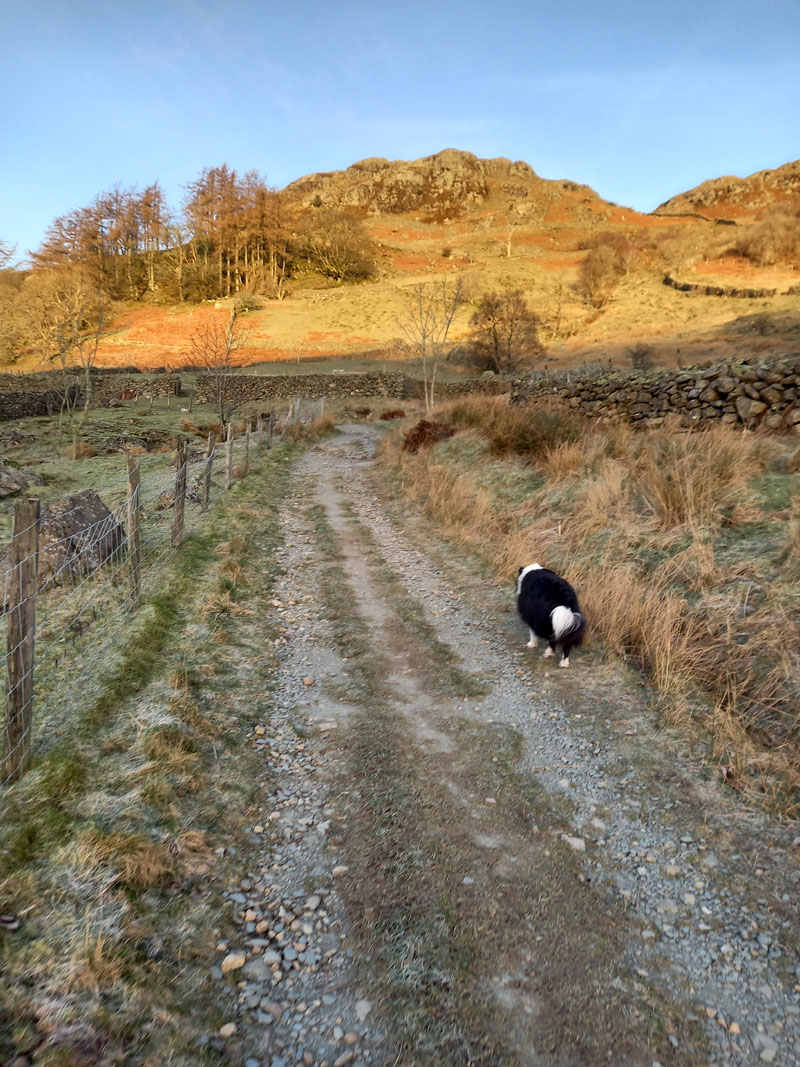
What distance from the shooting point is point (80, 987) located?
99.3 inches

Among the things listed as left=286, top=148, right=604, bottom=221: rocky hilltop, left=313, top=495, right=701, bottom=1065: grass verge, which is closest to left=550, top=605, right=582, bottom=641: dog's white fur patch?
left=313, top=495, right=701, bottom=1065: grass verge

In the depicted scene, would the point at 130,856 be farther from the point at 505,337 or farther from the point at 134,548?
the point at 505,337

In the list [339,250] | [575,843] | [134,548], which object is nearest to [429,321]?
[339,250]

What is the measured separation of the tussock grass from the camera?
187 inches

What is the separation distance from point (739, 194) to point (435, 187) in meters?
61.3

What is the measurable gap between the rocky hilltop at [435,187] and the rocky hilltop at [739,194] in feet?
65.9

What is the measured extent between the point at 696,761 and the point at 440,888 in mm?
2379

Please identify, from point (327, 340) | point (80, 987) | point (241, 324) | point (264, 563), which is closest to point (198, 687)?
point (80, 987)

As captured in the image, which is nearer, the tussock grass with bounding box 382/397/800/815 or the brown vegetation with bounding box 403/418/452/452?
the tussock grass with bounding box 382/397/800/815

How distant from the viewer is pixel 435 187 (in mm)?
127188

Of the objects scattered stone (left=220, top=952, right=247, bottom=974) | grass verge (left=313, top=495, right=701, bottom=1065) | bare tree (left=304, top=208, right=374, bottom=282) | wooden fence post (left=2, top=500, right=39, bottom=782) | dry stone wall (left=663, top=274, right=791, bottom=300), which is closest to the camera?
grass verge (left=313, top=495, right=701, bottom=1065)

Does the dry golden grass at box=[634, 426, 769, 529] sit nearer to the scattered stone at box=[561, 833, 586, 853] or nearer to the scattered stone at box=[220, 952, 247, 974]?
the scattered stone at box=[561, 833, 586, 853]

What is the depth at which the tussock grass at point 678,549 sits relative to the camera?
475 centimetres

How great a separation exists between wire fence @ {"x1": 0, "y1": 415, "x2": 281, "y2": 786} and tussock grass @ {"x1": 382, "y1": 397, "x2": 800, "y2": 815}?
16.4 ft
